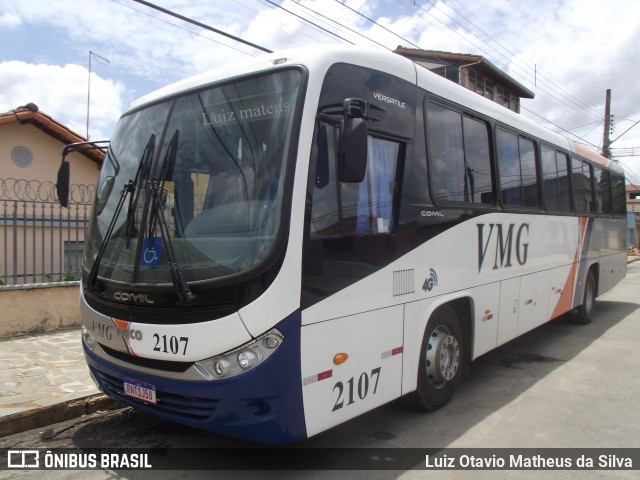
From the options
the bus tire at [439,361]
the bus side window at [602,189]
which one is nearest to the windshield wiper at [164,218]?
the bus tire at [439,361]

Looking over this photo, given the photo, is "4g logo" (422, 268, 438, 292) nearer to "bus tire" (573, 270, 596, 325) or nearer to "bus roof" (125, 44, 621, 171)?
"bus roof" (125, 44, 621, 171)

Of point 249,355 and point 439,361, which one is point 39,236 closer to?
point 249,355

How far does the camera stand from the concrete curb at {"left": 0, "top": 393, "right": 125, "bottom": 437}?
433cm

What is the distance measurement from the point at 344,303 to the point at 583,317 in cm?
733

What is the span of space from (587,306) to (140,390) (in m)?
8.38

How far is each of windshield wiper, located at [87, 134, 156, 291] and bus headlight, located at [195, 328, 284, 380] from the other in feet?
4.15

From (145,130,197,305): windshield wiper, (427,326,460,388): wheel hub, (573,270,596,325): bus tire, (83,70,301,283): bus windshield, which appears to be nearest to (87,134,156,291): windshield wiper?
(83,70,301,283): bus windshield

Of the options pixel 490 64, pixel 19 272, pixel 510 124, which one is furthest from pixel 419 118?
pixel 490 64

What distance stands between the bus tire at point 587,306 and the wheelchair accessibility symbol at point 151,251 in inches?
315

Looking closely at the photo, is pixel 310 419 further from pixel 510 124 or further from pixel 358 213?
pixel 510 124

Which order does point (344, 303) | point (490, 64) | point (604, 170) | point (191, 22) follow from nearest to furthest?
point (344, 303), point (191, 22), point (604, 170), point (490, 64)

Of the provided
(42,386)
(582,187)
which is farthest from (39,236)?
(582,187)

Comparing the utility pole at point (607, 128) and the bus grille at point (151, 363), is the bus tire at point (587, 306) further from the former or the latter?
the utility pole at point (607, 128)

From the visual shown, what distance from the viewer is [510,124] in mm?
6168
